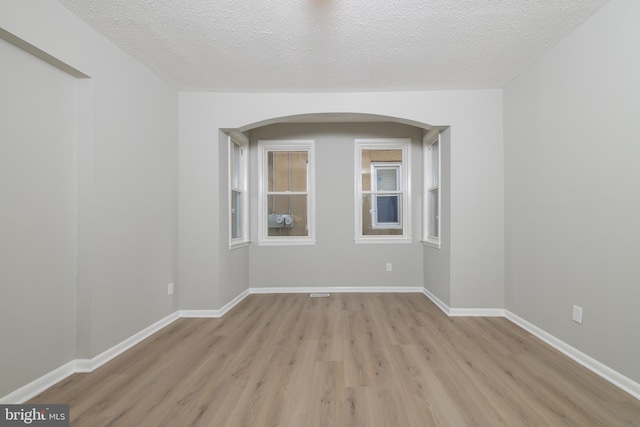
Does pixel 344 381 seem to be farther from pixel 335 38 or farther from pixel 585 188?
pixel 335 38

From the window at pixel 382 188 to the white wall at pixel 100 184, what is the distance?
8.70 feet

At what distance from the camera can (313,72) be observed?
2934 mm

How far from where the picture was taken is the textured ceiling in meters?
2.04

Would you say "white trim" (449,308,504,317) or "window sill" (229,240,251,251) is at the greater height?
"window sill" (229,240,251,251)

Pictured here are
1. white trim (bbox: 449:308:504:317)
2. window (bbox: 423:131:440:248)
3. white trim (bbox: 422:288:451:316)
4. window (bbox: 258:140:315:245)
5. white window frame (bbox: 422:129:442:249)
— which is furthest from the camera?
window (bbox: 258:140:315:245)

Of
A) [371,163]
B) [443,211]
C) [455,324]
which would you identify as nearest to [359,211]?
[371,163]

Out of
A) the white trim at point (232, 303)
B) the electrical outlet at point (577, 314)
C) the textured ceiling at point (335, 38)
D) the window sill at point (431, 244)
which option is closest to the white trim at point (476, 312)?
the window sill at point (431, 244)

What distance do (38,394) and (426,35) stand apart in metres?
3.64

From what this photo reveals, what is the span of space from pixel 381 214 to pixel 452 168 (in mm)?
1428

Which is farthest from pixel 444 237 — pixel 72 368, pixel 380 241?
pixel 72 368

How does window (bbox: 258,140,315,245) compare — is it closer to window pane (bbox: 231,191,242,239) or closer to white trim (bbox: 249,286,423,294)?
window pane (bbox: 231,191,242,239)

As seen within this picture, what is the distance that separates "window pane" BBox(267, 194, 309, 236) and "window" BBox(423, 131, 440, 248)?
177 centimetres

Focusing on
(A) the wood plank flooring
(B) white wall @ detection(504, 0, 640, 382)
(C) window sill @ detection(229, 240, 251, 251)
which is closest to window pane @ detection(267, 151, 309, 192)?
(C) window sill @ detection(229, 240, 251, 251)

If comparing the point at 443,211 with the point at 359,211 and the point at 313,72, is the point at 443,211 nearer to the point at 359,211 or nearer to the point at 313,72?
the point at 359,211
